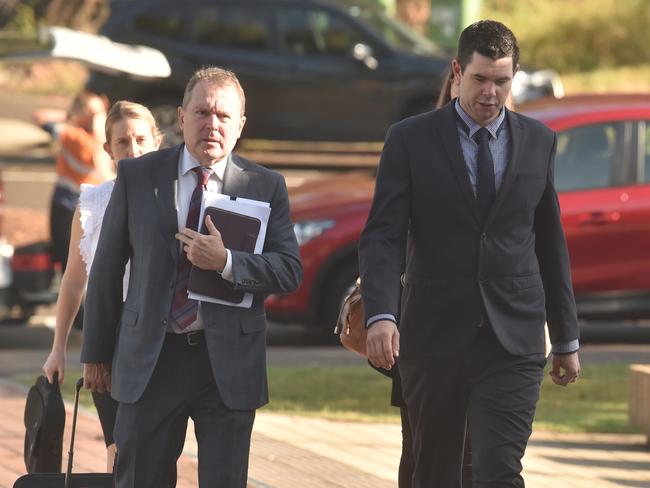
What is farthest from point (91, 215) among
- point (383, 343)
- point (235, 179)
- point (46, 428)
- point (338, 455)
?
point (338, 455)

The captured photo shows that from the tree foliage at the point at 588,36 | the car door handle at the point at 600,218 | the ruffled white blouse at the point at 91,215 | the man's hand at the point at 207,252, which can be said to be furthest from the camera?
the tree foliage at the point at 588,36

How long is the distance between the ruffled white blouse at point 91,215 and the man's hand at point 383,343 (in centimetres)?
117

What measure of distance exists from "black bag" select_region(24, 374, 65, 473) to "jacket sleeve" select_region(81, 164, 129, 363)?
776 mm

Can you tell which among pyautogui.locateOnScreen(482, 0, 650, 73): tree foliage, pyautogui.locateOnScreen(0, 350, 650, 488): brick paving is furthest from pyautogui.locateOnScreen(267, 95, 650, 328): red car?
pyautogui.locateOnScreen(482, 0, 650, 73): tree foliage

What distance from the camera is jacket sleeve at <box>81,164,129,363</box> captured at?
4.59 meters

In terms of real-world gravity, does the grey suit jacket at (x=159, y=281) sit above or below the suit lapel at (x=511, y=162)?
below

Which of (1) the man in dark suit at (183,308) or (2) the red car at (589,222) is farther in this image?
(2) the red car at (589,222)

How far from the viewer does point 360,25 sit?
18875 millimetres

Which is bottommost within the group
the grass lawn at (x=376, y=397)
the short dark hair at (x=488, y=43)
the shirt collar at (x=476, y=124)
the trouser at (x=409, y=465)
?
the grass lawn at (x=376, y=397)

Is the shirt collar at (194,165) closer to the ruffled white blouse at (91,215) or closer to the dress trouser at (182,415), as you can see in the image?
the dress trouser at (182,415)

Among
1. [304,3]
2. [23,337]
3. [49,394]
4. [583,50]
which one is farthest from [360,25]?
[49,394]

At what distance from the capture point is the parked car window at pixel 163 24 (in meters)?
19.4

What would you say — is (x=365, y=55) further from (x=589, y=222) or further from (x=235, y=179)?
(x=235, y=179)

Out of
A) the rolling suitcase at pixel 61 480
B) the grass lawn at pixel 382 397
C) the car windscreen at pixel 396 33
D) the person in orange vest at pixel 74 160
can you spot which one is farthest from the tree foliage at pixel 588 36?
the rolling suitcase at pixel 61 480
